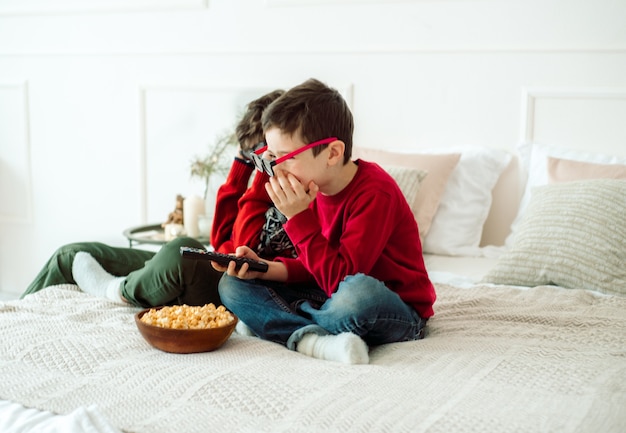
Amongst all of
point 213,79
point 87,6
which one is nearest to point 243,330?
point 213,79

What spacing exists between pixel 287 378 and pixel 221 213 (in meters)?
0.82

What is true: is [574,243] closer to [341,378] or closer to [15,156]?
[341,378]

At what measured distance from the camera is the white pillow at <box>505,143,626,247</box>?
2562mm

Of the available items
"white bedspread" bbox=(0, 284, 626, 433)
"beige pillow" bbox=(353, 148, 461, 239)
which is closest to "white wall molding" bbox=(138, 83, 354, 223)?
"beige pillow" bbox=(353, 148, 461, 239)

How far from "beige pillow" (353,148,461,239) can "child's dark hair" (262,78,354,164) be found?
3.16ft

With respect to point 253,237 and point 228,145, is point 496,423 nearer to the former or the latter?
point 253,237

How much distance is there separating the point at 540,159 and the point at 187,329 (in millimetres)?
1589

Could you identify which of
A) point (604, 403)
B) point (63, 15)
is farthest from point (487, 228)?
point (63, 15)

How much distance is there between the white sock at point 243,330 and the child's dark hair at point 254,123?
0.48 metres

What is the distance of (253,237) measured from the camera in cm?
196

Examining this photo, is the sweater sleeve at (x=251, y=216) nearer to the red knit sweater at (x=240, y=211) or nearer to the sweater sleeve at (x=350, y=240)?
the red knit sweater at (x=240, y=211)

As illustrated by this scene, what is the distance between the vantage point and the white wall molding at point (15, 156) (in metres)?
3.72

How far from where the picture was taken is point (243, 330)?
1.80m

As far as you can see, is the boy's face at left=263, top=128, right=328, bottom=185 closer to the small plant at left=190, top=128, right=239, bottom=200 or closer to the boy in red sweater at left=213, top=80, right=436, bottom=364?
the boy in red sweater at left=213, top=80, right=436, bottom=364
